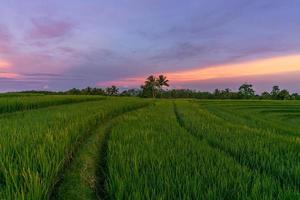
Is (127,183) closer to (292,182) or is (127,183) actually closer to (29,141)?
(292,182)

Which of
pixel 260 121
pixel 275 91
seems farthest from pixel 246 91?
pixel 260 121

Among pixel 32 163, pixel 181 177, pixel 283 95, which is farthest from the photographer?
pixel 283 95

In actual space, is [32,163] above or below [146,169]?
above

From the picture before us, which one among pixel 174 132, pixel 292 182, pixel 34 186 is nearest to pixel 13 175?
pixel 34 186

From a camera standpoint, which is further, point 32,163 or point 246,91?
point 246,91

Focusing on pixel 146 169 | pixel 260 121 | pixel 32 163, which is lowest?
pixel 260 121

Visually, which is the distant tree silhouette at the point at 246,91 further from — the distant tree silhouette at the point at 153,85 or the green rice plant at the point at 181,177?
the green rice plant at the point at 181,177

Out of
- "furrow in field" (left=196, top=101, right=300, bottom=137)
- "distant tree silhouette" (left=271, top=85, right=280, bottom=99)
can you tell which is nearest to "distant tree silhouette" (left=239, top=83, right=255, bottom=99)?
"distant tree silhouette" (left=271, top=85, right=280, bottom=99)

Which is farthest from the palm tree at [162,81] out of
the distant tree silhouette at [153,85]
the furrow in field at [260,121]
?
the furrow in field at [260,121]

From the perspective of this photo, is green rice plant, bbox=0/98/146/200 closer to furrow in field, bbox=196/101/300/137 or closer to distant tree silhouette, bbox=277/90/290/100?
furrow in field, bbox=196/101/300/137

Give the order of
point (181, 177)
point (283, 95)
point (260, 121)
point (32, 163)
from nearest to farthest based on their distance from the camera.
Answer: point (181, 177) < point (32, 163) < point (260, 121) < point (283, 95)

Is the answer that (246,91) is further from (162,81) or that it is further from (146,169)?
(146,169)

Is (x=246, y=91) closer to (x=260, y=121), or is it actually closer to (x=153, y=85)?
(x=153, y=85)

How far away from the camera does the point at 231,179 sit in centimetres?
308
